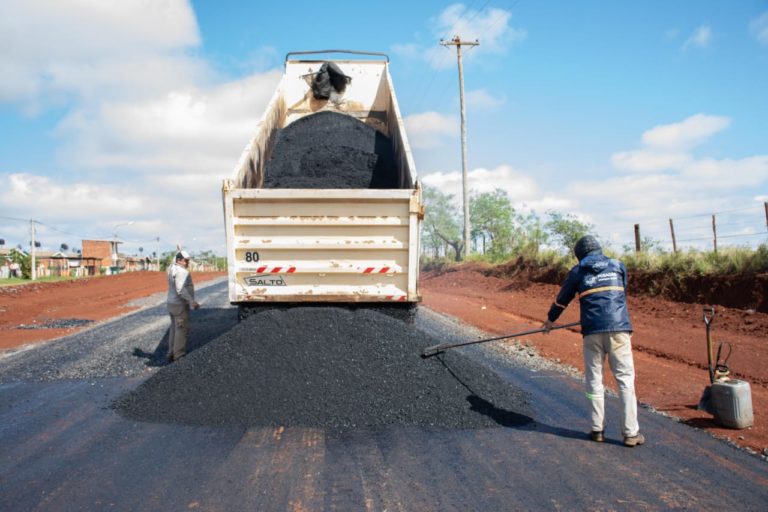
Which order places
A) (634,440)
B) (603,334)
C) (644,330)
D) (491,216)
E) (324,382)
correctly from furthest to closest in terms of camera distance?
(491,216) < (644,330) < (324,382) < (603,334) < (634,440)

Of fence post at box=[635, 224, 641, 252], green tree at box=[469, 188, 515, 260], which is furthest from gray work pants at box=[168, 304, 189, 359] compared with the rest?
green tree at box=[469, 188, 515, 260]

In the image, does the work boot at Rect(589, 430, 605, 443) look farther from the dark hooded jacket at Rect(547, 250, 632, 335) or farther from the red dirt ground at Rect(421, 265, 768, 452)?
the red dirt ground at Rect(421, 265, 768, 452)

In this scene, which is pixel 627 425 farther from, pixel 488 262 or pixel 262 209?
pixel 488 262

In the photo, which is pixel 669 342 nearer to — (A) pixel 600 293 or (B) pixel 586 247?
(B) pixel 586 247

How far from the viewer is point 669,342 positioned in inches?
364

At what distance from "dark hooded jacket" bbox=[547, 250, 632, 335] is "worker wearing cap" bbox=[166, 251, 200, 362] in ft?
16.6

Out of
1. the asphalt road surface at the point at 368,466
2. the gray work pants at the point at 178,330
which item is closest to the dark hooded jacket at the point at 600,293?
the asphalt road surface at the point at 368,466

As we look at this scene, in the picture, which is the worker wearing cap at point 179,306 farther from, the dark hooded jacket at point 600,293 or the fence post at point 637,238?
the fence post at point 637,238

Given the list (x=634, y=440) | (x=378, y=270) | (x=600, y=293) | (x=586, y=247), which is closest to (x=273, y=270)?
(x=378, y=270)

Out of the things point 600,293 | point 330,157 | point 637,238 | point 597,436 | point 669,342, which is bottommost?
point 669,342

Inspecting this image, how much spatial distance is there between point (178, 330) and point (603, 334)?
549cm

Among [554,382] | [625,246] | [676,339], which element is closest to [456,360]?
[554,382]

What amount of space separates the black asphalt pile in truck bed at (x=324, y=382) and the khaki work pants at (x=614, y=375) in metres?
0.69

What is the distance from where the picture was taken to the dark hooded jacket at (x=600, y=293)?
4406 mm
